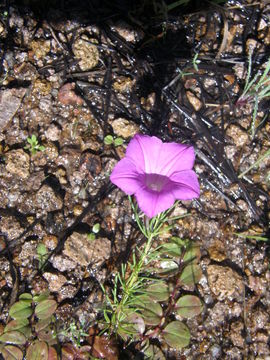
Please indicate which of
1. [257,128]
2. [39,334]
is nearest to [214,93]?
[257,128]

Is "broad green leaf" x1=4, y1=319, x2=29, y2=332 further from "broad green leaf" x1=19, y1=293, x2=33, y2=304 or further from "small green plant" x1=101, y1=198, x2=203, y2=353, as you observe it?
"small green plant" x1=101, y1=198, x2=203, y2=353

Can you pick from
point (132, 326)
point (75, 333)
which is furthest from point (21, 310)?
point (132, 326)

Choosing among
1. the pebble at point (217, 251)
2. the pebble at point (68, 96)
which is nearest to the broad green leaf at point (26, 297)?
the pebble at point (217, 251)

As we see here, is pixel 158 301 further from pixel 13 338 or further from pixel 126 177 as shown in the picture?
pixel 126 177

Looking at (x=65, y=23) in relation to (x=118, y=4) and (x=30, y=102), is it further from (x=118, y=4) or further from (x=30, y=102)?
(x=30, y=102)

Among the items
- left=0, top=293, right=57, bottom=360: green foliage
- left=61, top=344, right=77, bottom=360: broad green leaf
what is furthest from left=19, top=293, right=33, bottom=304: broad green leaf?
left=61, top=344, right=77, bottom=360: broad green leaf
